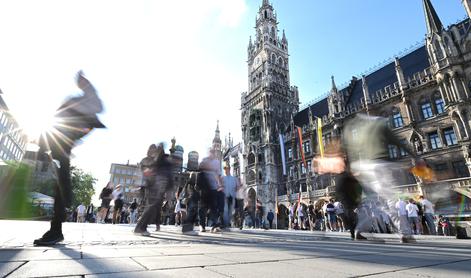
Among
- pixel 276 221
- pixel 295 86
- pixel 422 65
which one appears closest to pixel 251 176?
pixel 276 221

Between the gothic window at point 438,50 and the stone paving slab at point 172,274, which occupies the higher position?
the gothic window at point 438,50

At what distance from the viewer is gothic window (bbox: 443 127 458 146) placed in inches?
835

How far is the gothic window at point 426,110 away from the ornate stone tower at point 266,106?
19.9 meters

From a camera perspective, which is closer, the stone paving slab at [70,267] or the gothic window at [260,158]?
the stone paving slab at [70,267]

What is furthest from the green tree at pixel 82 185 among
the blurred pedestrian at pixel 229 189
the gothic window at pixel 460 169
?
the gothic window at pixel 460 169

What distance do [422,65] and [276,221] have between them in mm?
25158

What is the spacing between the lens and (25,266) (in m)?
1.66

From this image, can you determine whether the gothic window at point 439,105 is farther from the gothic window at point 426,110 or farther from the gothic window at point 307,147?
the gothic window at point 307,147

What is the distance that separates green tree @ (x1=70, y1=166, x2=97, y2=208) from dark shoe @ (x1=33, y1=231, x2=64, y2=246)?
158 feet

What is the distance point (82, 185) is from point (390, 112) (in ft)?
177

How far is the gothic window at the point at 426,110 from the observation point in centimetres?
2338

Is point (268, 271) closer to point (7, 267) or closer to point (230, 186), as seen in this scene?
point (7, 267)

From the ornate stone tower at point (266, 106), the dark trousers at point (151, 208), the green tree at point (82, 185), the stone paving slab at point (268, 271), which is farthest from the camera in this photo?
the green tree at point (82, 185)

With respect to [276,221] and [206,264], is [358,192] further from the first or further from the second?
[276,221]
